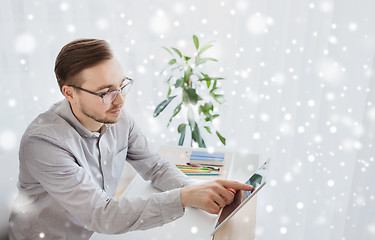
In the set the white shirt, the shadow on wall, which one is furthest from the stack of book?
the shadow on wall

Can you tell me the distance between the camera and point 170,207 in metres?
1.08

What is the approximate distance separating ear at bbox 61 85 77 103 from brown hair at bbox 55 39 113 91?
2 centimetres

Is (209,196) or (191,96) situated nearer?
(209,196)

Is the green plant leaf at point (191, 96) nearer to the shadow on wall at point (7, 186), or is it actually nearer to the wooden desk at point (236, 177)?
the wooden desk at point (236, 177)

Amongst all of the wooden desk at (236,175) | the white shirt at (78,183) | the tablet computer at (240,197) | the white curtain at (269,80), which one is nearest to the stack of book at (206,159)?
the wooden desk at (236,175)

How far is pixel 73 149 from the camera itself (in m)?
1.17

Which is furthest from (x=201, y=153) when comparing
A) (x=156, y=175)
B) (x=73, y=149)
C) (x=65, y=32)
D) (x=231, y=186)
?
(x=65, y=32)

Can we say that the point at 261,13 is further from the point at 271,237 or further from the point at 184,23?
the point at 271,237

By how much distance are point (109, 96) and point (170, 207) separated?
418 millimetres

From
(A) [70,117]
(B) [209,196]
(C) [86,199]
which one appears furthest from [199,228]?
(A) [70,117]

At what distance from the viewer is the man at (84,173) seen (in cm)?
108

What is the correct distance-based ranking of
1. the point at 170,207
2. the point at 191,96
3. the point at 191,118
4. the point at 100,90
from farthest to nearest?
the point at 191,118
the point at 191,96
the point at 100,90
the point at 170,207

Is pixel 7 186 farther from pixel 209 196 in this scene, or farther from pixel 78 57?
pixel 209 196

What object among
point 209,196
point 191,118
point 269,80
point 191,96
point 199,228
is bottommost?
point 199,228
